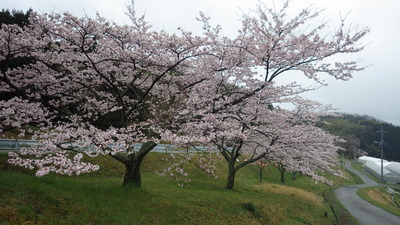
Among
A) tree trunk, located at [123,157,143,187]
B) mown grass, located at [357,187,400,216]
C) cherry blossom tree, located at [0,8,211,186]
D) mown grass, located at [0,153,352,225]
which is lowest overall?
mown grass, located at [357,187,400,216]

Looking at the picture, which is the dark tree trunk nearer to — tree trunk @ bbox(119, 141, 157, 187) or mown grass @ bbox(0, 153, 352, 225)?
tree trunk @ bbox(119, 141, 157, 187)

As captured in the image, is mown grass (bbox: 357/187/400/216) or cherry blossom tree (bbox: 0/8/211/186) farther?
mown grass (bbox: 357/187/400/216)

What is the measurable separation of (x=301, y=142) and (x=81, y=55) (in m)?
11.6

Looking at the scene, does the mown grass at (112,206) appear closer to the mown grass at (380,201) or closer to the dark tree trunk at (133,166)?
the dark tree trunk at (133,166)

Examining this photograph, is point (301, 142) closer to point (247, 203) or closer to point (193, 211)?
point (247, 203)

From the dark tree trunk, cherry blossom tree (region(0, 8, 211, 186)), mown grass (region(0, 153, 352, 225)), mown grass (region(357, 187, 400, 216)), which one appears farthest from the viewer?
mown grass (region(357, 187, 400, 216))

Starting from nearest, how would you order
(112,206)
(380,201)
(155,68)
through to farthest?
(112,206) → (155,68) → (380,201)

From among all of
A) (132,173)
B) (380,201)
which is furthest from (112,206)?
(380,201)

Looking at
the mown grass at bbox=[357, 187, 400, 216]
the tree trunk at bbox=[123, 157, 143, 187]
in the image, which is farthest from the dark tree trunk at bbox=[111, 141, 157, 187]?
the mown grass at bbox=[357, 187, 400, 216]

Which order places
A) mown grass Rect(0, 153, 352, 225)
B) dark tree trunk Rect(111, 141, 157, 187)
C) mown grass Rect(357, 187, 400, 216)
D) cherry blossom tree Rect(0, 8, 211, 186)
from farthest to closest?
mown grass Rect(357, 187, 400, 216) < dark tree trunk Rect(111, 141, 157, 187) < cherry blossom tree Rect(0, 8, 211, 186) < mown grass Rect(0, 153, 352, 225)

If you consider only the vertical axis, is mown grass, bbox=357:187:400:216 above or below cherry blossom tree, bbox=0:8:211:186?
below

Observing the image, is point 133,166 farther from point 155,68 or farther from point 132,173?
point 155,68

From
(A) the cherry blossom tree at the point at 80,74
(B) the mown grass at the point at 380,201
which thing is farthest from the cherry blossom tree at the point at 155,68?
(B) the mown grass at the point at 380,201

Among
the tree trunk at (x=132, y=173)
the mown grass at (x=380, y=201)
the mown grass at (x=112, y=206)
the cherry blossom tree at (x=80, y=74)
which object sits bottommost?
the mown grass at (x=380, y=201)
